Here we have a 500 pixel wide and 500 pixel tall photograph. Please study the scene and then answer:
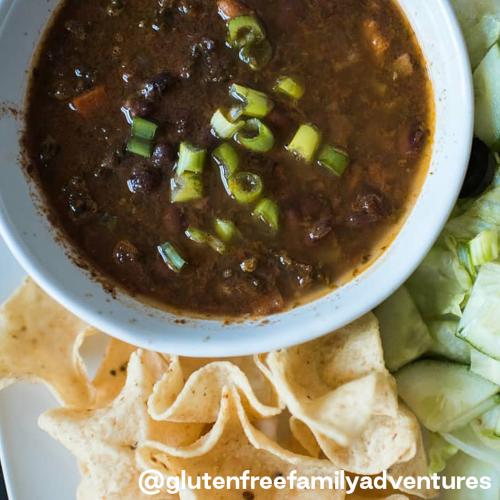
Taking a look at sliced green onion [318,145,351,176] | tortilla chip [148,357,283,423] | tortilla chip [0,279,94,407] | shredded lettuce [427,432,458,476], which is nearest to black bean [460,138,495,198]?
sliced green onion [318,145,351,176]

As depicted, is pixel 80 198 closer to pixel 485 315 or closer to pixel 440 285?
pixel 440 285

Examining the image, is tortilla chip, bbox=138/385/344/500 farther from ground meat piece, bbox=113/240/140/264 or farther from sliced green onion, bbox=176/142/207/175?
sliced green onion, bbox=176/142/207/175

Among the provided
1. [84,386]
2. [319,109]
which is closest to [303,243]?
[319,109]

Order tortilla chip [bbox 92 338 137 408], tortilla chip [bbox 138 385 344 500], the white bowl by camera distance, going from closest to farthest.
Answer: the white bowl
tortilla chip [bbox 138 385 344 500]
tortilla chip [bbox 92 338 137 408]

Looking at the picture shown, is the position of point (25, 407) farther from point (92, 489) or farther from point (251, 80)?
point (251, 80)

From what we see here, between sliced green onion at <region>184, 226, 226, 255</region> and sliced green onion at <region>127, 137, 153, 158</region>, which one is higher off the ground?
sliced green onion at <region>127, 137, 153, 158</region>

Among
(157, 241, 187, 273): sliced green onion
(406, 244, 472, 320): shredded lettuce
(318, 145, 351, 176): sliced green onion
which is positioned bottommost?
(406, 244, 472, 320): shredded lettuce
